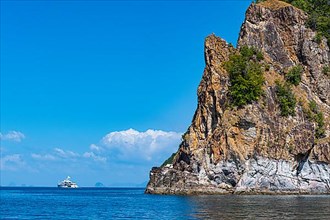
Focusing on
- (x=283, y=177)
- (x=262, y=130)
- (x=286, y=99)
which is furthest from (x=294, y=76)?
(x=283, y=177)

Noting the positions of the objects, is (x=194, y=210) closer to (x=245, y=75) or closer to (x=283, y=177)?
(x=283, y=177)

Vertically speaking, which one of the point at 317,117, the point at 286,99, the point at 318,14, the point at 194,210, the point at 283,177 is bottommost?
the point at 194,210

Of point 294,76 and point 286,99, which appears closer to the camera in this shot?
point 286,99

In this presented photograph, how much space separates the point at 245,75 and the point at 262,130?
14161 millimetres

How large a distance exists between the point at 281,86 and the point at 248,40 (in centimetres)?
1585

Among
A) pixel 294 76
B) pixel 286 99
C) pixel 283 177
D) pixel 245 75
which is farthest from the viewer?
pixel 294 76

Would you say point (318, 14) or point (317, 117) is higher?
point (318, 14)

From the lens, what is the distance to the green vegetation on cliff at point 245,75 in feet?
347

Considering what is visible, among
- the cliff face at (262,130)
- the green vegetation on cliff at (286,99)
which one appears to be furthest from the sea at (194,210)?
the green vegetation on cliff at (286,99)

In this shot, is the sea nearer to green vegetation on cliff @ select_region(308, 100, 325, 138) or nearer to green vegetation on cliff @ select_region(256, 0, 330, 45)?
green vegetation on cliff @ select_region(308, 100, 325, 138)

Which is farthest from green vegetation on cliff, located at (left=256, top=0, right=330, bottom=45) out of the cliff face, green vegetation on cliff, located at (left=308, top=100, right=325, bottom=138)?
green vegetation on cliff, located at (left=308, top=100, right=325, bottom=138)

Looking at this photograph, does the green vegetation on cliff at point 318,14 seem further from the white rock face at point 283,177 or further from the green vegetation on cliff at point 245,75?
the white rock face at point 283,177

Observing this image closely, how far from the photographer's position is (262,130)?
10275 cm

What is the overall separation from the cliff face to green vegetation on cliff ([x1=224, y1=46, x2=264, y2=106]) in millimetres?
1631
